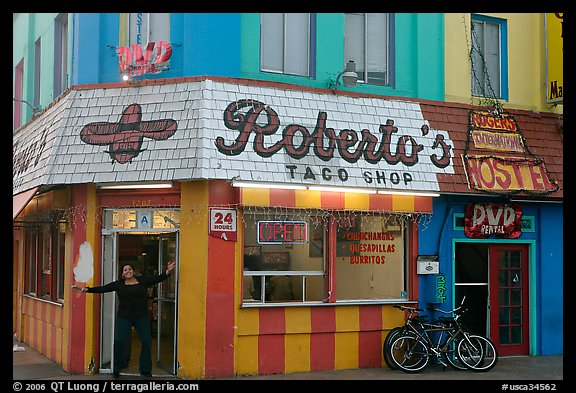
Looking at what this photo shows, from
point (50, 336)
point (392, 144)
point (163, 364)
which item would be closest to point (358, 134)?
point (392, 144)

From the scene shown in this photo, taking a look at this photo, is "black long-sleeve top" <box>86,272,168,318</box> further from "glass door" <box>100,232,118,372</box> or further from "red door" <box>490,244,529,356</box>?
"red door" <box>490,244,529,356</box>

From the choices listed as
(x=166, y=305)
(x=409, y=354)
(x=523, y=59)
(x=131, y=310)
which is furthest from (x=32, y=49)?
(x=409, y=354)

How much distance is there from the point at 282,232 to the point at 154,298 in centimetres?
263

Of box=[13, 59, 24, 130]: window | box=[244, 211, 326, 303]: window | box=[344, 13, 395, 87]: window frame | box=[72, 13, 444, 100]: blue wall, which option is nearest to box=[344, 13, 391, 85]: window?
box=[344, 13, 395, 87]: window frame

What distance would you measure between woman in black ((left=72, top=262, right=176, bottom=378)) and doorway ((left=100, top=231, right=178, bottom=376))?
276 millimetres

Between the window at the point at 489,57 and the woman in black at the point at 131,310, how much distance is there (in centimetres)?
733

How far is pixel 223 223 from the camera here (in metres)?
11.6

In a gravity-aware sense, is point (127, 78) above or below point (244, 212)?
above

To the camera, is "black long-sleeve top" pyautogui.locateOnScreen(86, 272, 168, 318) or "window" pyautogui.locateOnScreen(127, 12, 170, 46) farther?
"window" pyautogui.locateOnScreen(127, 12, 170, 46)

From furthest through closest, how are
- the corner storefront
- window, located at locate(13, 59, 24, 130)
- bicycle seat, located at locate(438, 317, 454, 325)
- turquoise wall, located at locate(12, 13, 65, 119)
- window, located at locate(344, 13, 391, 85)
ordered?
1. window, located at locate(13, 59, 24, 130)
2. turquoise wall, located at locate(12, 13, 65, 119)
3. window, located at locate(344, 13, 391, 85)
4. bicycle seat, located at locate(438, 317, 454, 325)
5. the corner storefront

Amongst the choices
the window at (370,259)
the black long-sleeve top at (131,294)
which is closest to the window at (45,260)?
the black long-sleeve top at (131,294)

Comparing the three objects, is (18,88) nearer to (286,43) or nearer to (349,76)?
(286,43)

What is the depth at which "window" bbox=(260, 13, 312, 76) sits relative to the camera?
12531mm

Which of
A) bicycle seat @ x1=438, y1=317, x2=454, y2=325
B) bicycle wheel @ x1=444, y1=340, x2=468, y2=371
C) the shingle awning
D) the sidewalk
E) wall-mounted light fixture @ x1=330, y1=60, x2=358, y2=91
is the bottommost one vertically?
the sidewalk
